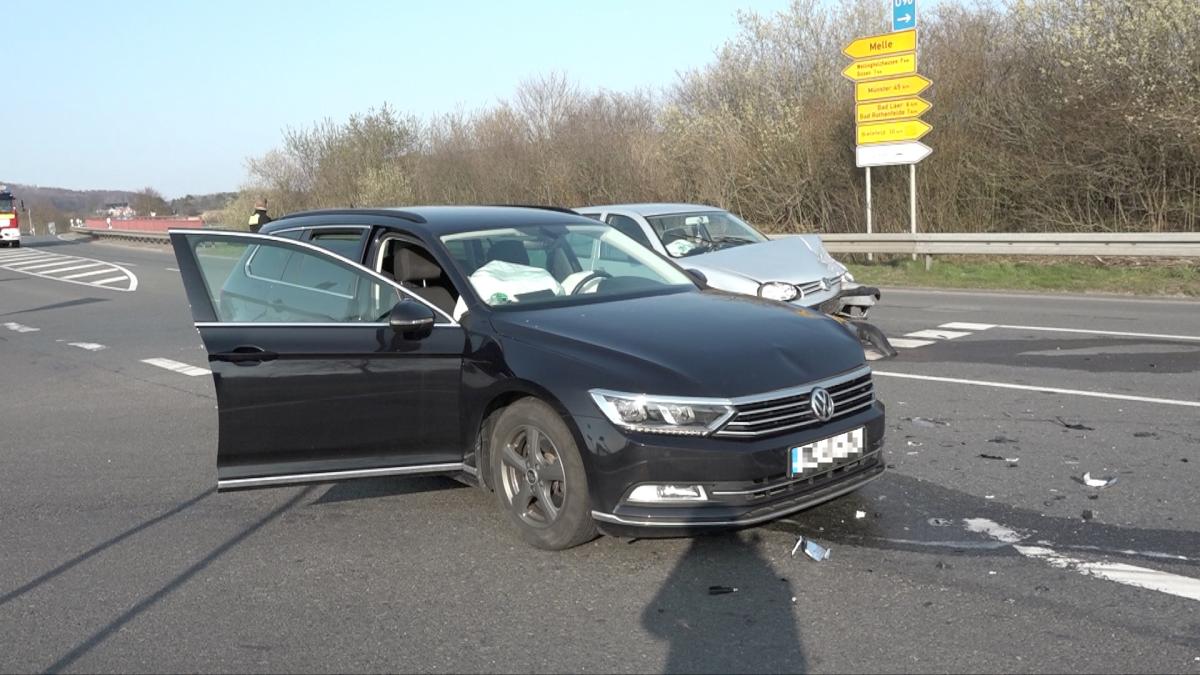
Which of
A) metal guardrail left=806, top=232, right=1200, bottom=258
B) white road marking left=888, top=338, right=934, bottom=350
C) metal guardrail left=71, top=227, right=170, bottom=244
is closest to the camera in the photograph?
white road marking left=888, top=338, right=934, bottom=350

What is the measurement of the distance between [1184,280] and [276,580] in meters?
15.9

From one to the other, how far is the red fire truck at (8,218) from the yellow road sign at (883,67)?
46683 mm

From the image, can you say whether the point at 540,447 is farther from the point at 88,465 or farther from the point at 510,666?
the point at 88,465

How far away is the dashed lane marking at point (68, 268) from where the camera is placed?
27183 millimetres

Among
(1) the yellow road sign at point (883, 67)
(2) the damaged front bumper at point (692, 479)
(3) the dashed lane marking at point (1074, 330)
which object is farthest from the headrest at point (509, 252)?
(1) the yellow road sign at point (883, 67)

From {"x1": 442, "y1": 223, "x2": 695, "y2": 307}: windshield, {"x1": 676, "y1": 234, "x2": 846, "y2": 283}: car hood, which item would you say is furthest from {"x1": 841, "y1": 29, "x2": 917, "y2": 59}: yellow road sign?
{"x1": 442, "y1": 223, "x2": 695, "y2": 307}: windshield

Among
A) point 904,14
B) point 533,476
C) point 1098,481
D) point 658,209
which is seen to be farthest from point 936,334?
point 904,14

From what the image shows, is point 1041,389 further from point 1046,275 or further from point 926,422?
point 1046,275

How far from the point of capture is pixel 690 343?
198 inches

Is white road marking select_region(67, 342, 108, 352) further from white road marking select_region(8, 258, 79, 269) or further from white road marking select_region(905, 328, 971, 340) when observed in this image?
white road marking select_region(8, 258, 79, 269)

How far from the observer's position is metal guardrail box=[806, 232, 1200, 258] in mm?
17312

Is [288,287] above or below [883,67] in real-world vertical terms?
Answer: below

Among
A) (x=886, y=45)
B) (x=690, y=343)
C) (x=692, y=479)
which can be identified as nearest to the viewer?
(x=692, y=479)

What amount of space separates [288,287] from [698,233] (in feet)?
24.2
